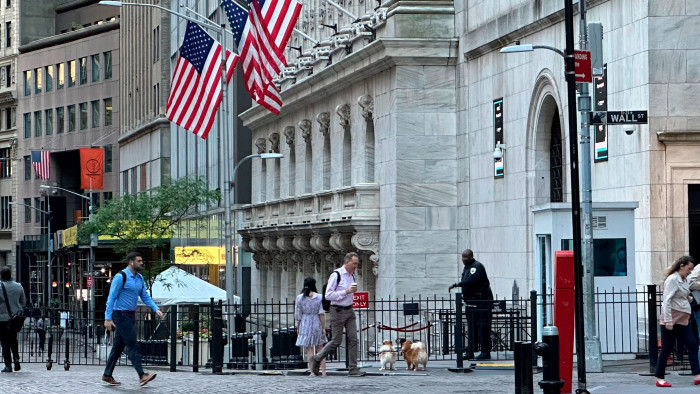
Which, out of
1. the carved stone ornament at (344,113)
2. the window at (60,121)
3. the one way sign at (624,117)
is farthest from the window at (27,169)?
the one way sign at (624,117)

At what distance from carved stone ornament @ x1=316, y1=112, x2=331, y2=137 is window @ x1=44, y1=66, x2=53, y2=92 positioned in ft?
233

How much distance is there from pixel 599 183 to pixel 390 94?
10931mm

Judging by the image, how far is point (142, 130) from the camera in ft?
285

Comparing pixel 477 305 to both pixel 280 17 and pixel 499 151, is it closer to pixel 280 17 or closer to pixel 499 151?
pixel 499 151

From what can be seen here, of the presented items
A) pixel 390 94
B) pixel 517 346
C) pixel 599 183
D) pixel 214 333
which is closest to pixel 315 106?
pixel 390 94

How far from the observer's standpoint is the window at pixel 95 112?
10819 cm

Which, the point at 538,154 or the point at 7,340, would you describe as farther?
the point at 538,154

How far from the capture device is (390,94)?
129 feet

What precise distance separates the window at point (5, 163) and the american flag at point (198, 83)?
3548 inches

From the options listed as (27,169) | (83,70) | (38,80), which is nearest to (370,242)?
(83,70)

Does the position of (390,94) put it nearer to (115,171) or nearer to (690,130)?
(690,130)

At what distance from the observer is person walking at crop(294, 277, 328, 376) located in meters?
24.2

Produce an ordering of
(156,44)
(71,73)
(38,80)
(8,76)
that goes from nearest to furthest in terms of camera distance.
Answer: (156,44)
(71,73)
(38,80)
(8,76)

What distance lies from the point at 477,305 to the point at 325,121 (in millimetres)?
22768
